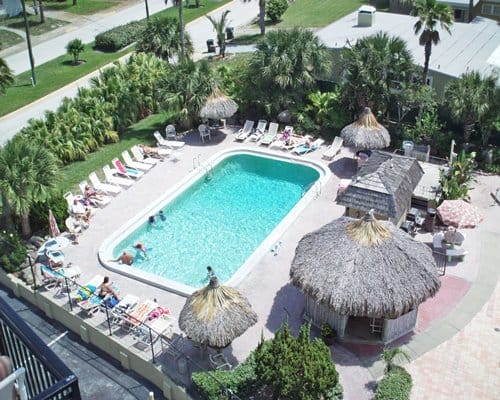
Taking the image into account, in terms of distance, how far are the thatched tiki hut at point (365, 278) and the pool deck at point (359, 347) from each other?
75cm

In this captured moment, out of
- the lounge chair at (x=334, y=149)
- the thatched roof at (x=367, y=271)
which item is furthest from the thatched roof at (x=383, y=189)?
the lounge chair at (x=334, y=149)

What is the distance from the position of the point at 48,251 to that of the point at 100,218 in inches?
131

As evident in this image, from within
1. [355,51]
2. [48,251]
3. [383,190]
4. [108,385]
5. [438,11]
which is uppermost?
[438,11]

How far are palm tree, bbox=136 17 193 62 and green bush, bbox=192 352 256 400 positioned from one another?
23.5 m

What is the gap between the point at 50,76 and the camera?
41.9 m

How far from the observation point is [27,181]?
23.0m

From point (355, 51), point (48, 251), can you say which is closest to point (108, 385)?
point (48, 251)

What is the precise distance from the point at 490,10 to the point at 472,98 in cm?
2436

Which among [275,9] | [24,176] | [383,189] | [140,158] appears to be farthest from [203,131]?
[275,9]

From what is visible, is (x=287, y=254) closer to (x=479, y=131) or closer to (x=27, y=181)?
(x=27, y=181)

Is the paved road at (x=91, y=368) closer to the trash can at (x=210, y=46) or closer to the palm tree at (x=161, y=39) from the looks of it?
the palm tree at (x=161, y=39)

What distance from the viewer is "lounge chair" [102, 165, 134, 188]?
28.2m

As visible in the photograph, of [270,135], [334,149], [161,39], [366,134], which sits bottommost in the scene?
[334,149]

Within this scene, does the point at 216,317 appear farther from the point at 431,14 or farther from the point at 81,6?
the point at 81,6
